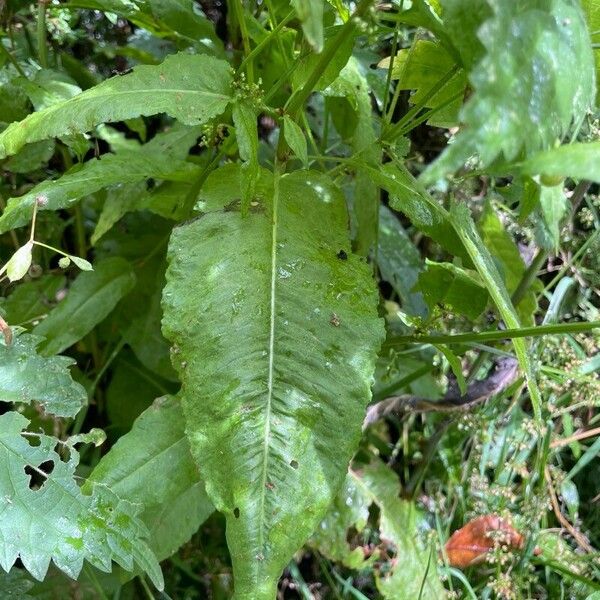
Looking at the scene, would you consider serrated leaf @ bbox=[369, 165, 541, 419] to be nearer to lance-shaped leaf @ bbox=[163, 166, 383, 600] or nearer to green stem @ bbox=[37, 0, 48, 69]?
lance-shaped leaf @ bbox=[163, 166, 383, 600]

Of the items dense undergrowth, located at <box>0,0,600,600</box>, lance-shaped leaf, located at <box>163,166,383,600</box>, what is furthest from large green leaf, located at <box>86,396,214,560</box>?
lance-shaped leaf, located at <box>163,166,383,600</box>

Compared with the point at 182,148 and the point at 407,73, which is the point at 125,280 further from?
the point at 407,73

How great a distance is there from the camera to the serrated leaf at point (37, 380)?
3.05ft

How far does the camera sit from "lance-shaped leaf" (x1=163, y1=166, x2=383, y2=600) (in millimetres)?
779

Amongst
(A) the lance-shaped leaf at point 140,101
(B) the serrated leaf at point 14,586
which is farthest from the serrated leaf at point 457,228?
(B) the serrated leaf at point 14,586

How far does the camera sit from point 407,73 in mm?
1089

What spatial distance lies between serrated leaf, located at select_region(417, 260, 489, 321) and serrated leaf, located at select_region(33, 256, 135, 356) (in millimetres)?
490

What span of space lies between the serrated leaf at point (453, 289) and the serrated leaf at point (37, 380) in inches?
19.5

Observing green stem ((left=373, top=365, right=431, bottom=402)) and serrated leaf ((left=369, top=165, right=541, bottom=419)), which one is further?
green stem ((left=373, top=365, right=431, bottom=402))

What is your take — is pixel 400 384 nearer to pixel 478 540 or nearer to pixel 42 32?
pixel 478 540

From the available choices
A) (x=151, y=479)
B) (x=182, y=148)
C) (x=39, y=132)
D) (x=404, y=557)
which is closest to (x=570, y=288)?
(x=404, y=557)

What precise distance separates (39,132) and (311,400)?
44 cm

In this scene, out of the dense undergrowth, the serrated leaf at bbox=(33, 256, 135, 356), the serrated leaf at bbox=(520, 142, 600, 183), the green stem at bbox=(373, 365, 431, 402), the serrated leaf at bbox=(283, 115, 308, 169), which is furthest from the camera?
the green stem at bbox=(373, 365, 431, 402)

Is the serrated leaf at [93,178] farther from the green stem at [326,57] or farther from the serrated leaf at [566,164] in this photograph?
the serrated leaf at [566,164]
